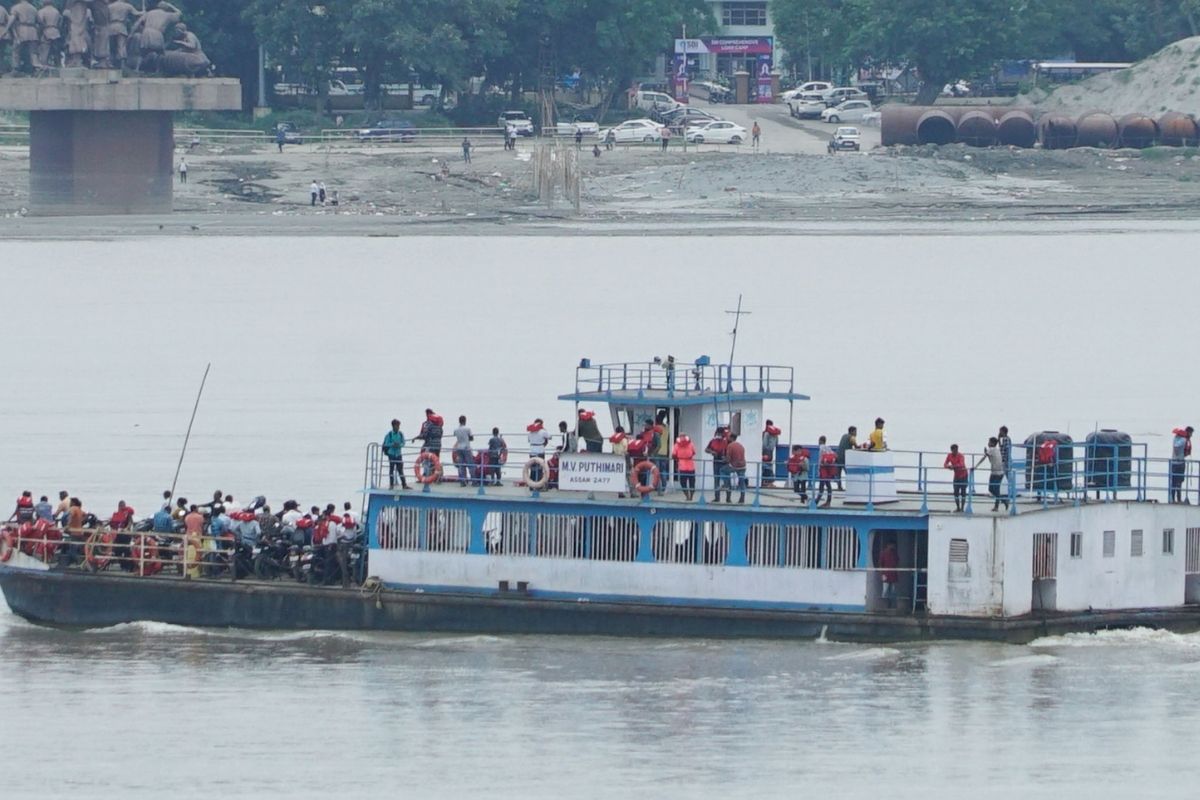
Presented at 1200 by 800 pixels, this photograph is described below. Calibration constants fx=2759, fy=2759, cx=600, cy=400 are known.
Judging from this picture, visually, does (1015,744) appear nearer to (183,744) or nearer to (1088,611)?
(1088,611)

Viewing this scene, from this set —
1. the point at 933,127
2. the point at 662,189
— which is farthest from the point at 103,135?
the point at 933,127

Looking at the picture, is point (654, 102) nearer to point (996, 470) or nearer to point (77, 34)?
point (77, 34)

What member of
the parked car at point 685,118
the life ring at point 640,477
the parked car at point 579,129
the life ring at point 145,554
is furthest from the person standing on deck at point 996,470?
the parked car at point 685,118

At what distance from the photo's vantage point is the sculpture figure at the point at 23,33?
104312mm

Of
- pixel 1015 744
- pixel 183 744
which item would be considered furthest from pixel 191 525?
pixel 1015 744

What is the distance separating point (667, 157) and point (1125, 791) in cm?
8662

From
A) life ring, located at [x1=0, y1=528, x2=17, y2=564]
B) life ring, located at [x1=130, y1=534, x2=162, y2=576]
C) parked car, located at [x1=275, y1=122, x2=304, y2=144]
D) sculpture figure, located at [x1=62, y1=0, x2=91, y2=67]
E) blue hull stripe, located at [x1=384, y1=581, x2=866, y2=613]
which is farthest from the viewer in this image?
parked car, located at [x1=275, y1=122, x2=304, y2=144]

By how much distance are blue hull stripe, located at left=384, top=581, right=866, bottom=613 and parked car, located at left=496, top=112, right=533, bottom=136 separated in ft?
270

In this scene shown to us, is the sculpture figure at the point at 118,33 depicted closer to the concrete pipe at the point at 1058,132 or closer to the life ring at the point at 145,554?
the concrete pipe at the point at 1058,132

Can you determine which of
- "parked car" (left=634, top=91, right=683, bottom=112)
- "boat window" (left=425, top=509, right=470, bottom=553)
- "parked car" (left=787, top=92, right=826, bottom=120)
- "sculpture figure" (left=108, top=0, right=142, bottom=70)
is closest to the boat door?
"boat window" (left=425, top=509, right=470, bottom=553)

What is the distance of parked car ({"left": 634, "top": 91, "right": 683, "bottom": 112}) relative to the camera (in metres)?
134

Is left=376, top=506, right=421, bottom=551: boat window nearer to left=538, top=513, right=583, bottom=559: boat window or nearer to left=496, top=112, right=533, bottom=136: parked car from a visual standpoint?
left=538, top=513, right=583, bottom=559: boat window

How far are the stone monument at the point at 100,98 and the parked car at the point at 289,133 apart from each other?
1211 cm

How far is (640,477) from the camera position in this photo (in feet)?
120
